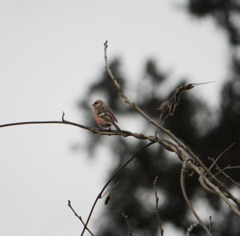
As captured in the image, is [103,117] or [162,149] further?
[162,149]

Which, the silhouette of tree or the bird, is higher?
the silhouette of tree

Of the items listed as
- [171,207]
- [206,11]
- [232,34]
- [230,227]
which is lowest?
[230,227]

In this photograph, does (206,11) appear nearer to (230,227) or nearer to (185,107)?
(185,107)

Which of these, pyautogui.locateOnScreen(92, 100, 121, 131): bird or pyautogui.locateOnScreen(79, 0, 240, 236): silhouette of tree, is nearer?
pyautogui.locateOnScreen(92, 100, 121, 131): bird

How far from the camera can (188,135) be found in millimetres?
12172

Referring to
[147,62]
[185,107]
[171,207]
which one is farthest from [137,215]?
[147,62]

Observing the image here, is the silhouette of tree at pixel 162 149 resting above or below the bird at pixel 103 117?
above

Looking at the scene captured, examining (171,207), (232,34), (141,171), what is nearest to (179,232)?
(171,207)

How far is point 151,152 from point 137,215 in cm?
141

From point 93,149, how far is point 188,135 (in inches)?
81.9

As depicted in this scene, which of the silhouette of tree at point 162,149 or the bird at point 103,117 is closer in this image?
the bird at point 103,117

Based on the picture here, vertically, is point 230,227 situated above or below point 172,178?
below

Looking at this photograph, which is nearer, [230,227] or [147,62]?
[230,227]

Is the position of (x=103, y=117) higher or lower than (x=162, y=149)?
→ lower
